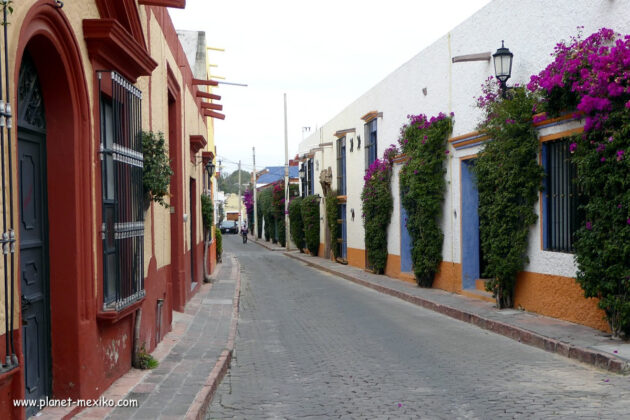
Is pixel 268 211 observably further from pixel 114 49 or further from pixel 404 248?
pixel 114 49

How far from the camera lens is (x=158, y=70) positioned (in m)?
9.57

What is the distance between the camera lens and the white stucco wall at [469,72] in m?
10.5

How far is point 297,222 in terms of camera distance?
1521 inches

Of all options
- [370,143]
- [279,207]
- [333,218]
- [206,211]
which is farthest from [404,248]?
[279,207]

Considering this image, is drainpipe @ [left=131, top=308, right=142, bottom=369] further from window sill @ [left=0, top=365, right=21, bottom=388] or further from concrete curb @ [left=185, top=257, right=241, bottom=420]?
window sill @ [left=0, top=365, right=21, bottom=388]

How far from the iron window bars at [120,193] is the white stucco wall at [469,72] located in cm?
661

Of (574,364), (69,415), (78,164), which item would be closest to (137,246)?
(78,164)

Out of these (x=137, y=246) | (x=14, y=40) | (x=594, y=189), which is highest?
(x=14, y=40)

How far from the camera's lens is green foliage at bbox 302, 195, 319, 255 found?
111ft

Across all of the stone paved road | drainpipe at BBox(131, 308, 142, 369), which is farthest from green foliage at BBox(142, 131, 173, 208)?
the stone paved road

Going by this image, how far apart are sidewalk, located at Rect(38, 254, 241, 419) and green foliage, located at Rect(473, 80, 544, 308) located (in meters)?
4.85

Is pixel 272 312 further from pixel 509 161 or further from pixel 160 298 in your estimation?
pixel 509 161

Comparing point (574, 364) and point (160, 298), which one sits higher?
point (160, 298)

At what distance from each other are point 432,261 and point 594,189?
754 centimetres
